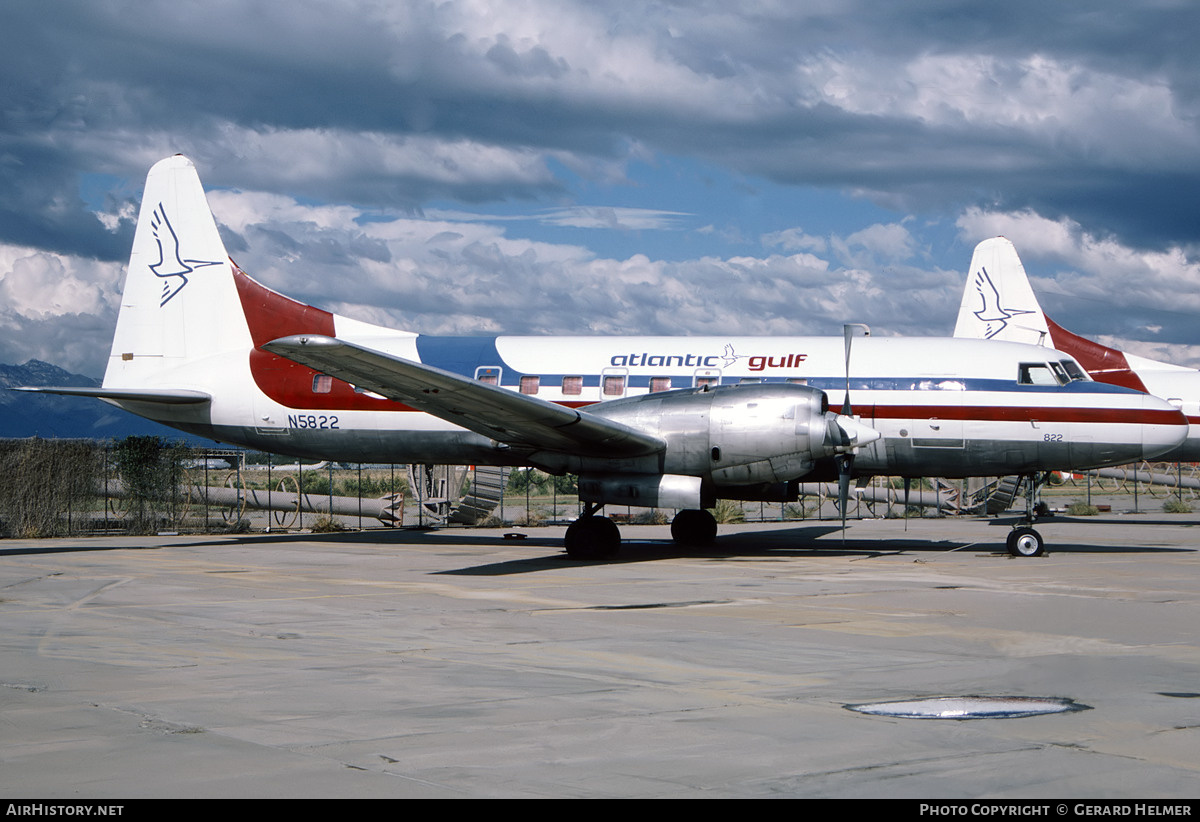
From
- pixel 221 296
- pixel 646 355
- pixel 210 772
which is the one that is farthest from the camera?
pixel 221 296

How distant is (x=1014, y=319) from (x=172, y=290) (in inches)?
872

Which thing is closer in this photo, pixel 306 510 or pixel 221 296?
pixel 221 296

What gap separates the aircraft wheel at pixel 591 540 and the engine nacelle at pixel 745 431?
1773mm

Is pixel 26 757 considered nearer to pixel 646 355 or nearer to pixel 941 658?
pixel 941 658

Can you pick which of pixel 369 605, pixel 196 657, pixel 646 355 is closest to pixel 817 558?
pixel 646 355

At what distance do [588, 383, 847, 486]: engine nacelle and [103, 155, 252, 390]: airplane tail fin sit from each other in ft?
35.5

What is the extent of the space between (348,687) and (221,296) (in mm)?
18670

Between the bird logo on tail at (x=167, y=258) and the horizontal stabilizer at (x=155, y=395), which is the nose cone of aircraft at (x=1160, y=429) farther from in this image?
the bird logo on tail at (x=167, y=258)

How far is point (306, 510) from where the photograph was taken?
3409 cm

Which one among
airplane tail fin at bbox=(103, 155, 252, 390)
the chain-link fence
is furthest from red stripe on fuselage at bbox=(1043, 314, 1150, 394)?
airplane tail fin at bbox=(103, 155, 252, 390)

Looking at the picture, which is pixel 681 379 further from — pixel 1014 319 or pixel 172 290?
pixel 1014 319

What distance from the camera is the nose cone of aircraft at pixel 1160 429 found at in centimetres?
1994

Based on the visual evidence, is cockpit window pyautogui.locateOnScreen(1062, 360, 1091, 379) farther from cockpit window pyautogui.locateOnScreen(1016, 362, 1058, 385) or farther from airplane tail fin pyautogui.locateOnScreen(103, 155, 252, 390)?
airplane tail fin pyautogui.locateOnScreen(103, 155, 252, 390)

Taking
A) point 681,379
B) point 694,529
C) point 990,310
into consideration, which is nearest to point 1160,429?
point 681,379
